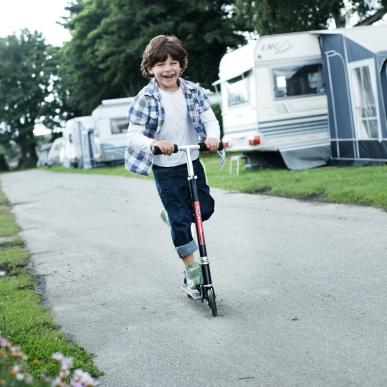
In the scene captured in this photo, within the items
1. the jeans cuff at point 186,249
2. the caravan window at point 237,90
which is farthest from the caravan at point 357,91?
the jeans cuff at point 186,249

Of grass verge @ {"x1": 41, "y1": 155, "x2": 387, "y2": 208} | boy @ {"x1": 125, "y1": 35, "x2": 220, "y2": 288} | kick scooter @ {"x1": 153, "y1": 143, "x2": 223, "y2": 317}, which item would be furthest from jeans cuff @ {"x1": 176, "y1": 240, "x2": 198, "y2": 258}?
grass verge @ {"x1": 41, "y1": 155, "x2": 387, "y2": 208}

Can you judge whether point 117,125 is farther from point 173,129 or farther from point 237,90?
point 173,129

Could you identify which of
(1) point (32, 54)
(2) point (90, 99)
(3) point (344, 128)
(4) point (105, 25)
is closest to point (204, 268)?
(3) point (344, 128)

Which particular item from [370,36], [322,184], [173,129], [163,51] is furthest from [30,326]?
[370,36]

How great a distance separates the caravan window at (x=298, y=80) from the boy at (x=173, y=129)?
11.0 metres

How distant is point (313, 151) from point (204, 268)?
1169 cm

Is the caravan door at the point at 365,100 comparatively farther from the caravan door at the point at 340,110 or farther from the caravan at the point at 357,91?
the caravan door at the point at 340,110

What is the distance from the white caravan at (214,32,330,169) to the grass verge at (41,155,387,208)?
0.78 metres

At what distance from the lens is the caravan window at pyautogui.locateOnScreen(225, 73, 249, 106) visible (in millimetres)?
16297

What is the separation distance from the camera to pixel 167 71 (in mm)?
4723

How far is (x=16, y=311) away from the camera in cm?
494

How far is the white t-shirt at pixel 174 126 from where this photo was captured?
15.9 feet

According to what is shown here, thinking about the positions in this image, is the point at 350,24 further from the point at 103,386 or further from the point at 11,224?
the point at 103,386

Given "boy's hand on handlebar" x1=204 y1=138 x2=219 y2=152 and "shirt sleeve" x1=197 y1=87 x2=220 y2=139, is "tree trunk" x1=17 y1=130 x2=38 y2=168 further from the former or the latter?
"boy's hand on handlebar" x1=204 y1=138 x2=219 y2=152
